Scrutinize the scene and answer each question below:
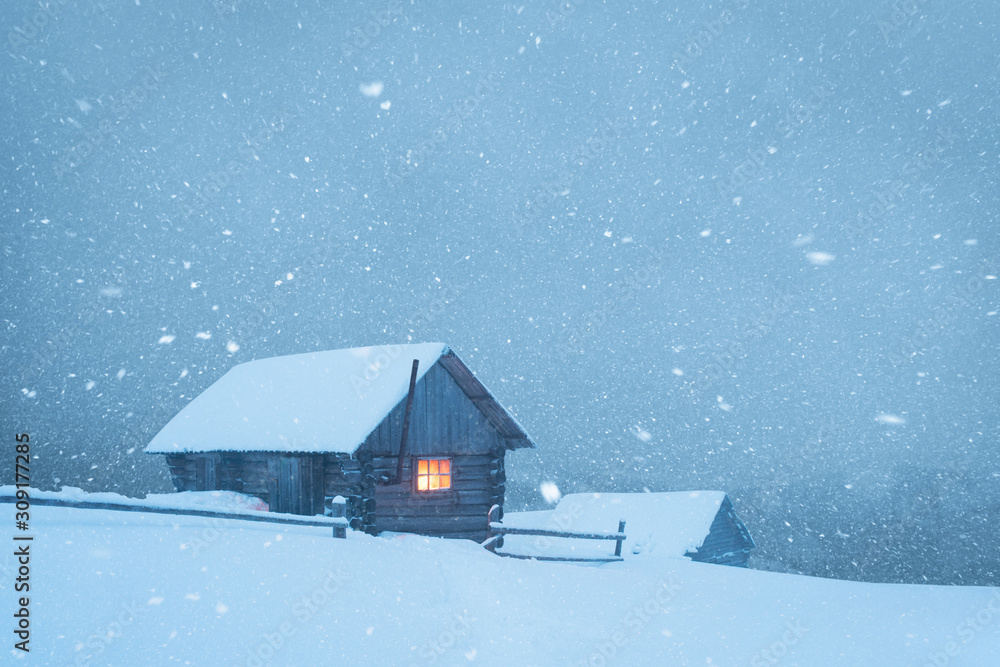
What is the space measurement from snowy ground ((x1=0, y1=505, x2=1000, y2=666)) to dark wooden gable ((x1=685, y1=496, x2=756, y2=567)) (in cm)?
1519

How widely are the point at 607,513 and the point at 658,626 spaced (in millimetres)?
21418

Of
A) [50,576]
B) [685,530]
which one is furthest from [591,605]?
[685,530]

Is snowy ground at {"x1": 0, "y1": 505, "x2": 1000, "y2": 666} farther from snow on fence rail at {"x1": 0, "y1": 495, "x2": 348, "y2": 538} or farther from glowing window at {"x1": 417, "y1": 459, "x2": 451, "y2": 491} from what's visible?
glowing window at {"x1": 417, "y1": 459, "x2": 451, "y2": 491}

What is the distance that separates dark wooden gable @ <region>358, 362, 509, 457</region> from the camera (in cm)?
1452

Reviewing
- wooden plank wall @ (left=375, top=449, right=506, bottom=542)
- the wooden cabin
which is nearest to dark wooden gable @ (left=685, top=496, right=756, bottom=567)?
wooden plank wall @ (left=375, top=449, right=506, bottom=542)

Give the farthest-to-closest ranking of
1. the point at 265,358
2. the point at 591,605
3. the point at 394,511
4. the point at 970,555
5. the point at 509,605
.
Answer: the point at 970,555
the point at 265,358
the point at 394,511
the point at 591,605
the point at 509,605

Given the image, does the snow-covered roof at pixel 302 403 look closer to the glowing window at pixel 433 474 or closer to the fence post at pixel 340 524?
the glowing window at pixel 433 474

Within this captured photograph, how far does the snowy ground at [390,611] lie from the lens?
4863 mm

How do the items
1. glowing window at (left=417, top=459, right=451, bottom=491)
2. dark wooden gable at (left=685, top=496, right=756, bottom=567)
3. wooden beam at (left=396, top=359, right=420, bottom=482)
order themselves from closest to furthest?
wooden beam at (left=396, top=359, right=420, bottom=482)
glowing window at (left=417, top=459, right=451, bottom=491)
dark wooden gable at (left=685, top=496, right=756, bottom=567)

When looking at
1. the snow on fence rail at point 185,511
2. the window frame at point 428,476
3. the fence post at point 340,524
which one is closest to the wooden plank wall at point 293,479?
the window frame at point 428,476

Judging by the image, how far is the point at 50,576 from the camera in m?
5.14

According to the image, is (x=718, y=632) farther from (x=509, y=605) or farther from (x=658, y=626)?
(x=509, y=605)

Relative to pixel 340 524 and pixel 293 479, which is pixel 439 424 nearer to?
pixel 293 479

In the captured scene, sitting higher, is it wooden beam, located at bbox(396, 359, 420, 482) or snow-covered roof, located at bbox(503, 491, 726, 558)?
wooden beam, located at bbox(396, 359, 420, 482)
